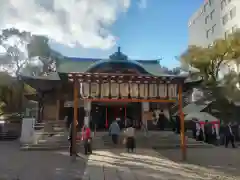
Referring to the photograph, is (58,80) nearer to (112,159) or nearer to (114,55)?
(114,55)

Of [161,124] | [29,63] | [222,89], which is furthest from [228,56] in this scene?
[29,63]

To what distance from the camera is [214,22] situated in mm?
38250

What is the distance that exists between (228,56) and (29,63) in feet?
78.2

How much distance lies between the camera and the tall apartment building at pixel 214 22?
33.1 metres

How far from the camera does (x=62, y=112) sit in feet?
64.9

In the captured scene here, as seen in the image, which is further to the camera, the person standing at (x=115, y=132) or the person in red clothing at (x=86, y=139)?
the person standing at (x=115, y=132)

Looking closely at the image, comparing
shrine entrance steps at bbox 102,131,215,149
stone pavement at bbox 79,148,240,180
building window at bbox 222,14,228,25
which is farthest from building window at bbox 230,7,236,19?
stone pavement at bbox 79,148,240,180

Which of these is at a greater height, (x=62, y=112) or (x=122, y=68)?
(x=122, y=68)

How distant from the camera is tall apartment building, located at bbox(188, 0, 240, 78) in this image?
33094mm

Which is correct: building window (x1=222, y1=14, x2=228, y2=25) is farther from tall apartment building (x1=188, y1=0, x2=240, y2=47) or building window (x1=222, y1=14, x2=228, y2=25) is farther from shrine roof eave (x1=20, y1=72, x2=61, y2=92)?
shrine roof eave (x1=20, y1=72, x2=61, y2=92)

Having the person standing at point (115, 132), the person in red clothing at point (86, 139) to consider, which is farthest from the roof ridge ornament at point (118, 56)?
the person in red clothing at point (86, 139)

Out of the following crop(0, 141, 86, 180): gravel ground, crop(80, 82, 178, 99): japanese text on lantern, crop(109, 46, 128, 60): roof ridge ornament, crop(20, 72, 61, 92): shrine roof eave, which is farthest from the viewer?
crop(109, 46, 128, 60): roof ridge ornament

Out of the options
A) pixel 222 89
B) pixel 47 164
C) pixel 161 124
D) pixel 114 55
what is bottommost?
pixel 47 164

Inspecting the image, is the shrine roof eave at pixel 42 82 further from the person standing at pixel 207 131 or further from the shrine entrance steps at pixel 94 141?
the person standing at pixel 207 131
